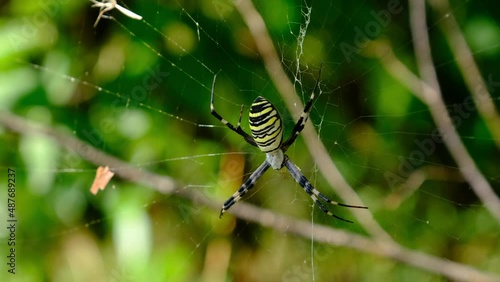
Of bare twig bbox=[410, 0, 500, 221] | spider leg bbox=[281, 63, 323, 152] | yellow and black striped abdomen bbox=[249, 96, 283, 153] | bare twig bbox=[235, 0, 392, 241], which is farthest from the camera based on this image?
bare twig bbox=[235, 0, 392, 241]

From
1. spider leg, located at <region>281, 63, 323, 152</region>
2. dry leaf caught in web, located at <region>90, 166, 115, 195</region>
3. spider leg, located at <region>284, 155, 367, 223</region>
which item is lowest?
dry leaf caught in web, located at <region>90, 166, 115, 195</region>

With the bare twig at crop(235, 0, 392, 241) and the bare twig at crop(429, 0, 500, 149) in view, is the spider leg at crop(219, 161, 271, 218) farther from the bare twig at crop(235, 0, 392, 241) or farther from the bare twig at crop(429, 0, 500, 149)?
the bare twig at crop(429, 0, 500, 149)

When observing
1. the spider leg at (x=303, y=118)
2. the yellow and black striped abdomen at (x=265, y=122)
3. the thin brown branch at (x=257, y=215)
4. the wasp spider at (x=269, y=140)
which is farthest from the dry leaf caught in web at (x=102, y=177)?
the spider leg at (x=303, y=118)

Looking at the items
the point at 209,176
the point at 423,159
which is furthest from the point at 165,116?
the point at 423,159

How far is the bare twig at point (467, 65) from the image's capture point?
257 cm

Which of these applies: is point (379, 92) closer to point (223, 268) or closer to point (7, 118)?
point (223, 268)

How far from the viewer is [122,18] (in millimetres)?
2893

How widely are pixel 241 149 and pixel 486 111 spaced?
4.40 feet

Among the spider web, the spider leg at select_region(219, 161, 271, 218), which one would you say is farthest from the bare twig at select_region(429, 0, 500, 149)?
the spider leg at select_region(219, 161, 271, 218)

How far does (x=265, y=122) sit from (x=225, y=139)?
0.81 metres

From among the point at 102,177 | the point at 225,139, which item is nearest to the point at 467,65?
the point at 225,139

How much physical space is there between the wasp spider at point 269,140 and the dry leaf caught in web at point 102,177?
26.1 inches

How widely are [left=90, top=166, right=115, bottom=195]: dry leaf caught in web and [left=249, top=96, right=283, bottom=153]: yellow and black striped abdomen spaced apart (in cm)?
88

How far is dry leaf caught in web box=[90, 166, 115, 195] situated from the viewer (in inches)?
109
